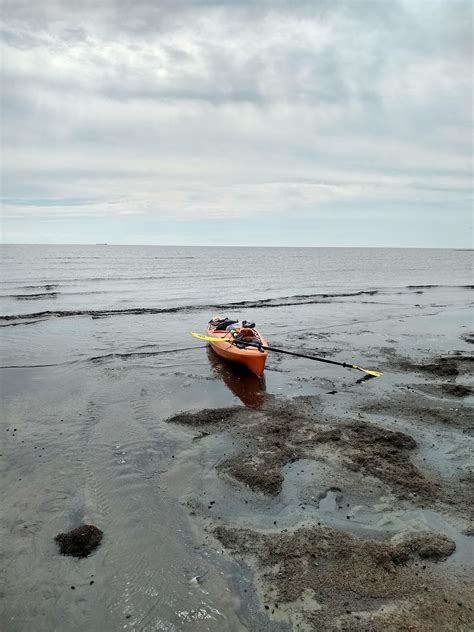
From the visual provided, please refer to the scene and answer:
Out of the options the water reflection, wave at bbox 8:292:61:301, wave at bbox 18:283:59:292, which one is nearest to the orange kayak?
the water reflection

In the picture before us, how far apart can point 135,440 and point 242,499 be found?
352cm

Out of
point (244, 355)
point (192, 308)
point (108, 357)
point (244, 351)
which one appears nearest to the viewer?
point (244, 355)

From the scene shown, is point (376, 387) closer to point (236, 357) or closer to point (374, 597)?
point (236, 357)

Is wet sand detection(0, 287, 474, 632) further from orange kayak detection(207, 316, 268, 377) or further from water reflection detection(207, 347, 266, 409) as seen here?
orange kayak detection(207, 316, 268, 377)

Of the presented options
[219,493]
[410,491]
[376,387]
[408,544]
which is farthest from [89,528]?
[376,387]

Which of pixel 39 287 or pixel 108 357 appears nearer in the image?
pixel 108 357

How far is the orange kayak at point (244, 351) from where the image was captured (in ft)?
47.1

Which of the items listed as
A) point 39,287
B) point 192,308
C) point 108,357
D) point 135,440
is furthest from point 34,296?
point 135,440

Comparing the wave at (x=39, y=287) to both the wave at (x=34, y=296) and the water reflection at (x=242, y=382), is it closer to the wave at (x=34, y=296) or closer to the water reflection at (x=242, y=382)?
the wave at (x=34, y=296)

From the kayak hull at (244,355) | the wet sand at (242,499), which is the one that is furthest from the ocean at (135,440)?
the kayak hull at (244,355)

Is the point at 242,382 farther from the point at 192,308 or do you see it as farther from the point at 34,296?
the point at 34,296

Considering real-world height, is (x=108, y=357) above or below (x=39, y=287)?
below

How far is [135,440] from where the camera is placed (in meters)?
9.93

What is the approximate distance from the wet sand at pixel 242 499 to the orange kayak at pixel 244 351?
552 millimetres
